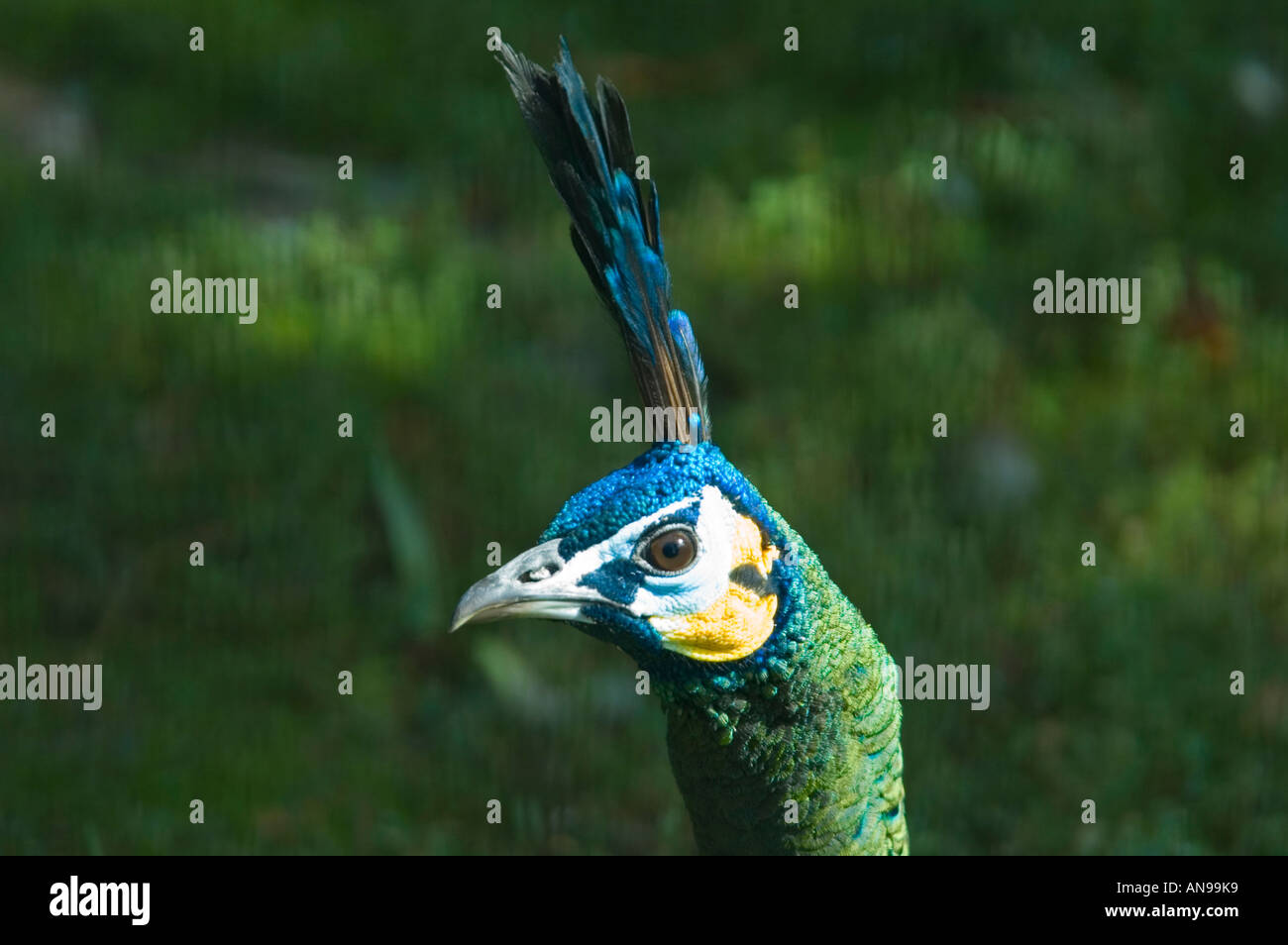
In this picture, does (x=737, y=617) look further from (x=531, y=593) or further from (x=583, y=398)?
(x=583, y=398)

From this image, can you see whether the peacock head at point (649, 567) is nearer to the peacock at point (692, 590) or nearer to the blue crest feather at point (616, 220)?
the peacock at point (692, 590)

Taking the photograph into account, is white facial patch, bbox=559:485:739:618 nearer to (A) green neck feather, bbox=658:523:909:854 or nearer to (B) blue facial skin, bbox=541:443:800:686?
(B) blue facial skin, bbox=541:443:800:686

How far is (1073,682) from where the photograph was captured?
4129mm

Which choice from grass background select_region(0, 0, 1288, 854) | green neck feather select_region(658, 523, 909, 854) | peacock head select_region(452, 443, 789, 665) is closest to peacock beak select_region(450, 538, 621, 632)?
peacock head select_region(452, 443, 789, 665)

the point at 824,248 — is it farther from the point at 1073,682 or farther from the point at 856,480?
the point at 1073,682

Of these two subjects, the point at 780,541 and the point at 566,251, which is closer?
the point at 780,541

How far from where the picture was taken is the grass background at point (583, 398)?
12.8ft

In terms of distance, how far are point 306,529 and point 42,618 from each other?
0.69 meters

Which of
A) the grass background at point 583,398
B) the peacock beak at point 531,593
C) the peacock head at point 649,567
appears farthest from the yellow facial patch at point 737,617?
the grass background at point 583,398

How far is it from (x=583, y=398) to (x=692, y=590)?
264cm

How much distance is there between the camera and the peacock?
→ 214cm
